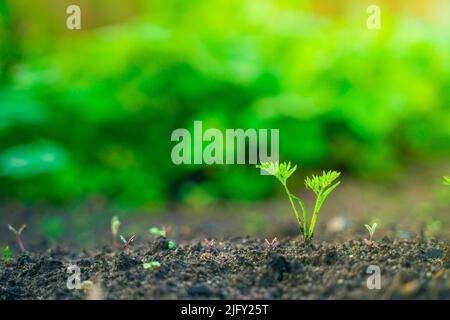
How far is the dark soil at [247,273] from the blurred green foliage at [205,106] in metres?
2.61

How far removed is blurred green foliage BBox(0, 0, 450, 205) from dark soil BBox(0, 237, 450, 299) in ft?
8.57

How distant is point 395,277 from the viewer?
164cm

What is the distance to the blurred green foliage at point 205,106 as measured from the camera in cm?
476

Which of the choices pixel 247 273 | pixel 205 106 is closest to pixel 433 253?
pixel 247 273

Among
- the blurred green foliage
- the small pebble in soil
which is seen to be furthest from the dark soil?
the blurred green foliage

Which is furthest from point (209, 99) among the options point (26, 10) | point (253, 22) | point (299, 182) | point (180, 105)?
point (26, 10)

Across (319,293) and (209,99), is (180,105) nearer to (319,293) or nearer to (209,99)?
(209,99)

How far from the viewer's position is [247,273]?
1.79 meters

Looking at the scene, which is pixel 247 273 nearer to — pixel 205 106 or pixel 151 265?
pixel 151 265

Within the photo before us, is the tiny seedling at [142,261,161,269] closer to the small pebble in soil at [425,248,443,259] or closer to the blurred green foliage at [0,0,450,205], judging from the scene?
the small pebble in soil at [425,248,443,259]

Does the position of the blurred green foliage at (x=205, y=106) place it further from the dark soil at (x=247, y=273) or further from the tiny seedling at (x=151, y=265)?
the tiny seedling at (x=151, y=265)

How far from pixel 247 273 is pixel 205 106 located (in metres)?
3.21
